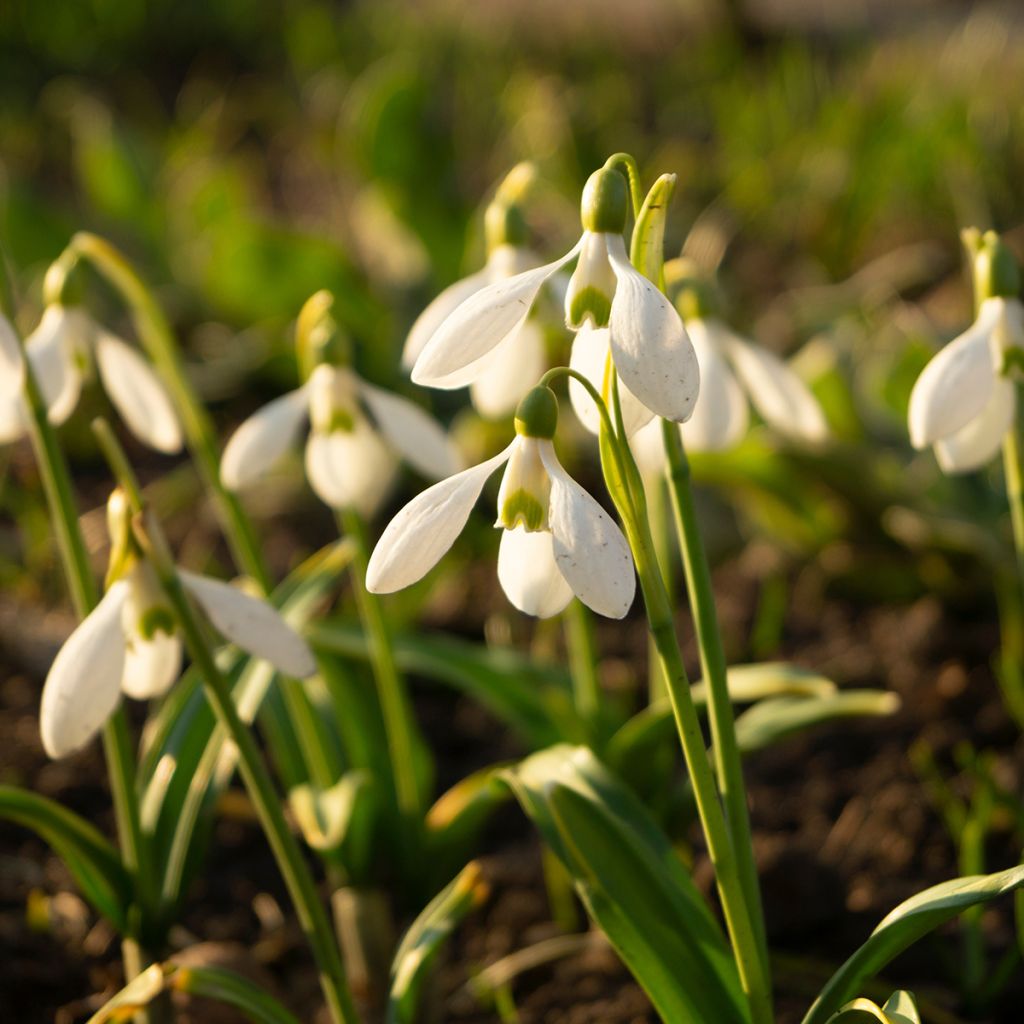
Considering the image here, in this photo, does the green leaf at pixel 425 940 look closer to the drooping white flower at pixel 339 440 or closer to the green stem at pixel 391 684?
the green stem at pixel 391 684

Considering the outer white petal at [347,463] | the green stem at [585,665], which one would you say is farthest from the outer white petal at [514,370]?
the green stem at [585,665]

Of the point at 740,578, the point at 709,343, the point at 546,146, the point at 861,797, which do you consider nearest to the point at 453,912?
the point at 709,343

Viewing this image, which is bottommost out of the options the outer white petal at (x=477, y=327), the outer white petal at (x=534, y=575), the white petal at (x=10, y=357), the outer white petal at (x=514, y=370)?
the outer white petal at (x=534, y=575)

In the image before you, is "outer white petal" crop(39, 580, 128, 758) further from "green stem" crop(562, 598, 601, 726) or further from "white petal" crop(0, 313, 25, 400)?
"green stem" crop(562, 598, 601, 726)

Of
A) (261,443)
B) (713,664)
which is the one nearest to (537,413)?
(713,664)

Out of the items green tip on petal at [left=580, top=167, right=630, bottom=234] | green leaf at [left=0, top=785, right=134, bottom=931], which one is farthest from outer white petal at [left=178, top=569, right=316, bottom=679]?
green tip on petal at [left=580, top=167, right=630, bottom=234]
